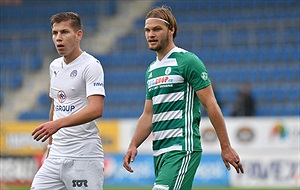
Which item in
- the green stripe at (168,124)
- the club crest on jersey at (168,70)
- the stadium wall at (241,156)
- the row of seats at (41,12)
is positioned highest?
the row of seats at (41,12)

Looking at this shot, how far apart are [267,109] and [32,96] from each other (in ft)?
28.0

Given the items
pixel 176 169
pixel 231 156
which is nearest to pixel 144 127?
pixel 176 169

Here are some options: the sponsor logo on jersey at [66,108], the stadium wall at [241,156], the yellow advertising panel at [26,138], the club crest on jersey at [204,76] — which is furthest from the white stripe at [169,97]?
the yellow advertising panel at [26,138]

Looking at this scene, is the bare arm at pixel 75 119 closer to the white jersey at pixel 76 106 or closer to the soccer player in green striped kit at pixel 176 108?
the white jersey at pixel 76 106

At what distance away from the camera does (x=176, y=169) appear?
20.7 feet

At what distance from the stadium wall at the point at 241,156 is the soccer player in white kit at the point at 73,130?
1009 centimetres

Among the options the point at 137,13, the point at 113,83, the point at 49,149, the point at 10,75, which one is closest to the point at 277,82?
the point at 113,83

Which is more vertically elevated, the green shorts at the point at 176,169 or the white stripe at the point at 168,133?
the white stripe at the point at 168,133

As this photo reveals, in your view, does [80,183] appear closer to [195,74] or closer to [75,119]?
[75,119]

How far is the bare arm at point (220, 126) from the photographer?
6203 mm

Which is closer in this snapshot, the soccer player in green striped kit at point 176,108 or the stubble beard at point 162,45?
the soccer player in green striped kit at point 176,108

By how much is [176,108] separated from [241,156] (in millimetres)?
10964

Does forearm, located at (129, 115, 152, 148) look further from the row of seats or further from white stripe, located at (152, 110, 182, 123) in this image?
the row of seats

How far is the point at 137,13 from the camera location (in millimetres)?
27375
